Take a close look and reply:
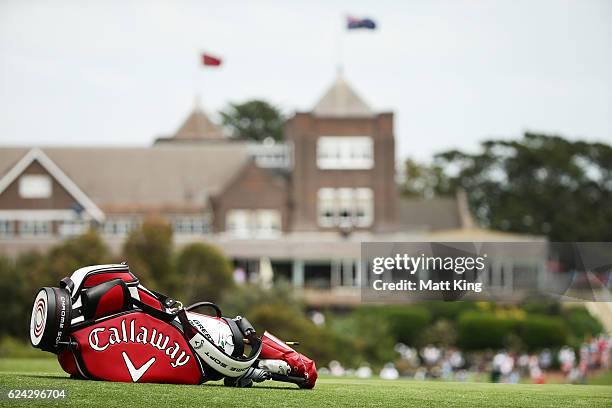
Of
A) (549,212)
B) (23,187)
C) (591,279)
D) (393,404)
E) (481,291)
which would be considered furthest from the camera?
(549,212)

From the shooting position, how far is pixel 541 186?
100250mm

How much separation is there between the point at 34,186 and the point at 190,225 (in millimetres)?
12130

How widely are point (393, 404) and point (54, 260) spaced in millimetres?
39387

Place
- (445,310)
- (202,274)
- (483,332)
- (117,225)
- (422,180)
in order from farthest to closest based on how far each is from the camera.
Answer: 1. (422,180)
2. (117,225)
3. (445,310)
4. (483,332)
5. (202,274)

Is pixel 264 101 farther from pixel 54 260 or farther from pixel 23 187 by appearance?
pixel 54 260

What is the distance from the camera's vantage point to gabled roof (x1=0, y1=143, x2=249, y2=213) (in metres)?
77.4

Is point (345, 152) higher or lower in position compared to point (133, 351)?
higher

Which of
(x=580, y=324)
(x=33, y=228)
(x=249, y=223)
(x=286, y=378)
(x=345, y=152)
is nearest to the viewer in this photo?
(x=286, y=378)

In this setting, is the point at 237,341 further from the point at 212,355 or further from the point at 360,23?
the point at 360,23

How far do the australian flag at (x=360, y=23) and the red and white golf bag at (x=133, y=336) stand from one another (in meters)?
57.9

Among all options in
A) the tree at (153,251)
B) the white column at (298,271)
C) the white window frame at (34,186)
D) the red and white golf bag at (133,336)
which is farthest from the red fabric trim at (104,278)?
the white column at (298,271)

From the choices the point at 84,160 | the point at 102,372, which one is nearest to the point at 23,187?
the point at 84,160

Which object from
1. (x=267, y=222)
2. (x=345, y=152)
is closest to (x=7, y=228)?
(x=267, y=222)

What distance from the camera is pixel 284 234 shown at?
79.4 m
